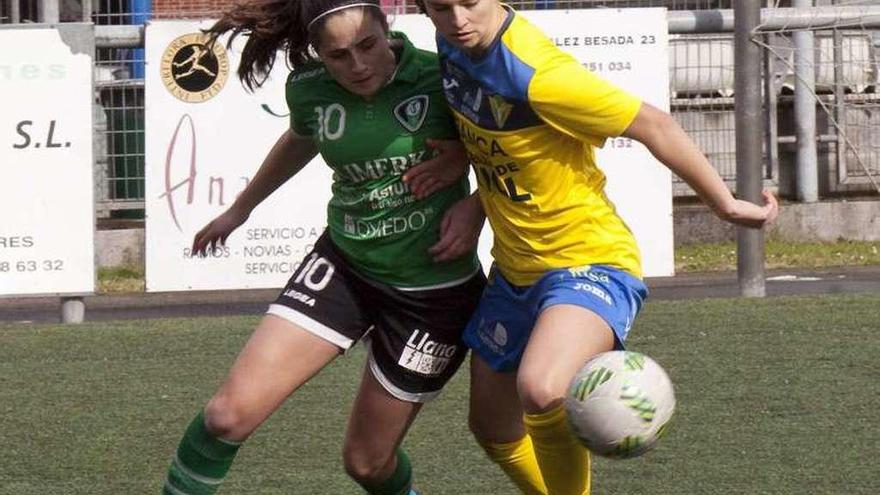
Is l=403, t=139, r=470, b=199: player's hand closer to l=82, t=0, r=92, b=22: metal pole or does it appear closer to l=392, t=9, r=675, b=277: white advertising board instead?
l=392, t=9, r=675, b=277: white advertising board

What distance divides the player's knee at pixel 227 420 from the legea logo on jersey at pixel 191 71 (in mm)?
5677

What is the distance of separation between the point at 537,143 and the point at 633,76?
19.4 ft

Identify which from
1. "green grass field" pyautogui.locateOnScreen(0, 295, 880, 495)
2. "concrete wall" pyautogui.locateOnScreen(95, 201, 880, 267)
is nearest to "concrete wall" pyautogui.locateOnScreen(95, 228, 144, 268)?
"green grass field" pyautogui.locateOnScreen(0, 295, 880, 495)

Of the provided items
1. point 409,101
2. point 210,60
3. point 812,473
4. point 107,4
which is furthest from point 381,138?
point 107,4

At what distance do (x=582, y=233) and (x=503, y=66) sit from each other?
50 cm

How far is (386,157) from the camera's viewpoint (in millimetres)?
4840

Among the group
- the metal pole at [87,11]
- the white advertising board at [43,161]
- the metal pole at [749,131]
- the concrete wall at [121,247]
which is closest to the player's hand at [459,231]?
the white advertising board at [43,161]

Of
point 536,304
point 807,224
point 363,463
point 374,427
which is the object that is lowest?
point 807,224

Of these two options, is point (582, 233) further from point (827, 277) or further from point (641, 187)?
point (827, 277)

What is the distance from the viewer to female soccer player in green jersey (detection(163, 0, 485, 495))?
476 centimetres

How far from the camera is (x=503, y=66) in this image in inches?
179

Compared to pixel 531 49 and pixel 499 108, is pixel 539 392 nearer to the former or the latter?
pixel 499 108

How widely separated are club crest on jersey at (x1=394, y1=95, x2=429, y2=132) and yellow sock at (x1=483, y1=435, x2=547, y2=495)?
94 centimetres

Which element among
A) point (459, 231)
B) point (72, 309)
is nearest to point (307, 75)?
point (459, 231)
